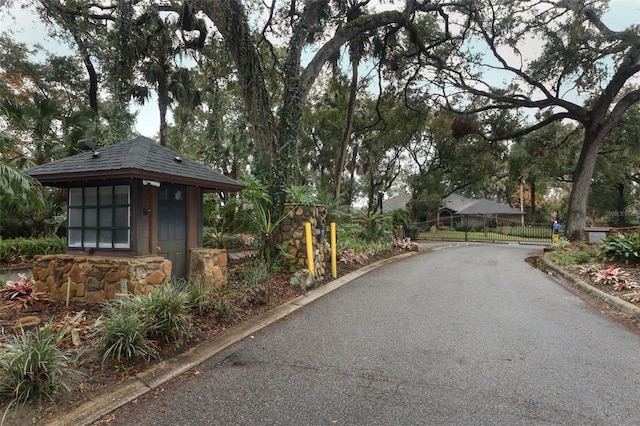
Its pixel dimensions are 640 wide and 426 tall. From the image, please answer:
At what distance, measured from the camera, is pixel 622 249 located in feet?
26.4

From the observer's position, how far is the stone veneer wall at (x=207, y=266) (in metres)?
5.68

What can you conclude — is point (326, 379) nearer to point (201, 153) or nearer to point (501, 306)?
point (501, 306)

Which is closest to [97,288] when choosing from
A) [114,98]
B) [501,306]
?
[501,306]

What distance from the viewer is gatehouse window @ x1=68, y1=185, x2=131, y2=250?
5094 mm

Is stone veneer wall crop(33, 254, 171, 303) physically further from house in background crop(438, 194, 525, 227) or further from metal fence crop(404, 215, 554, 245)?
house in background crop(438, 194, 525, 227)

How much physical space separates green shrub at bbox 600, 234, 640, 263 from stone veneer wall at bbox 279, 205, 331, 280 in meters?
7.11

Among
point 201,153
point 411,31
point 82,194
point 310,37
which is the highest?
point 411,31

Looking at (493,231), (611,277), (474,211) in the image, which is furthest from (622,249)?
(474,211)

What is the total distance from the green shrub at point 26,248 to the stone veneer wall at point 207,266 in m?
5.53

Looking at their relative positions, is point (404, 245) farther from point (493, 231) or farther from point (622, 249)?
point (493, 231)

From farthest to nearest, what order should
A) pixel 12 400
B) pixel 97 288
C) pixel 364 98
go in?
pixel 364 98 → pixel 97 288 → pixel 12 400

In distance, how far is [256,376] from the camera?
3.15 metres

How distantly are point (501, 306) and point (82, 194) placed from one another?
706 cm

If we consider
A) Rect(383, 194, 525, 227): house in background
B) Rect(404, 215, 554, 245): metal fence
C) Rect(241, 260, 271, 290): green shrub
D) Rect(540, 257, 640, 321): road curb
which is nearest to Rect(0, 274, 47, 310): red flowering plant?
Rect(241, 260, 271, 290): green shrub
